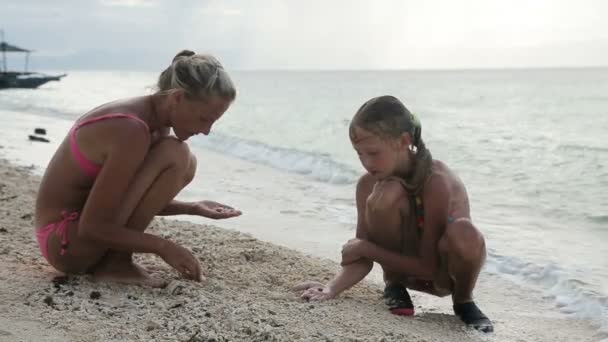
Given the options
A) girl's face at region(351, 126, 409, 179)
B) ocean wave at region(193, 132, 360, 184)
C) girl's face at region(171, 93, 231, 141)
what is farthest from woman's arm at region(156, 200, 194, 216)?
ocean wave at region(193, 132, 360, 184)

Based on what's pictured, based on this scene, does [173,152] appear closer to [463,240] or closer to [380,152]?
[380,152]

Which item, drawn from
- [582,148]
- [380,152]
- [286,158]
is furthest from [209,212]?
[582,148]

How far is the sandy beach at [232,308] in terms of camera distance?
7.69ft

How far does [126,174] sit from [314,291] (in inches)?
40.6

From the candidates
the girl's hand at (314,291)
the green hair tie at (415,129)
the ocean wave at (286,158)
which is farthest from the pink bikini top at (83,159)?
the ocean wave at (286,158)

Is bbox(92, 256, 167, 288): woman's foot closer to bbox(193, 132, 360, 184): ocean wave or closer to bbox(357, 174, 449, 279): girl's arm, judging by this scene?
bbox(357, 174, 449, 279): girl's arm

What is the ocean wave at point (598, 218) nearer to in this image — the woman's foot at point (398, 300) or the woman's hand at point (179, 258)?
the woman's foot at point (398, 300)

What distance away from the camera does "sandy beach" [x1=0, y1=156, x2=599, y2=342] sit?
2.34 metres

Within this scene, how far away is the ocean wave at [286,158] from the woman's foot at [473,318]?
4.80 metres

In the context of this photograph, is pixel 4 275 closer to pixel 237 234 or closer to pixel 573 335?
pixel 237 234

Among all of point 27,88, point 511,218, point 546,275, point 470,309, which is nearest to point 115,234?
point 470,309

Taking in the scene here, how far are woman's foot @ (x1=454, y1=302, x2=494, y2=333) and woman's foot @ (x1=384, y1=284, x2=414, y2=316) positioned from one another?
0.23 m

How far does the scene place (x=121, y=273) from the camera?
284 cm

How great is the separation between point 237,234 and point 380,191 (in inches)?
67.6
